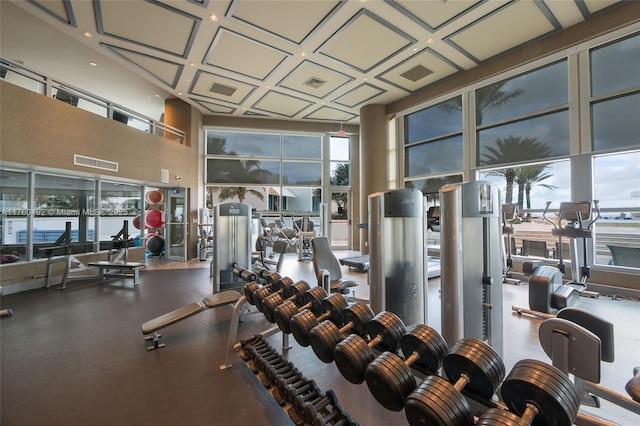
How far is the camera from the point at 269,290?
2219mm

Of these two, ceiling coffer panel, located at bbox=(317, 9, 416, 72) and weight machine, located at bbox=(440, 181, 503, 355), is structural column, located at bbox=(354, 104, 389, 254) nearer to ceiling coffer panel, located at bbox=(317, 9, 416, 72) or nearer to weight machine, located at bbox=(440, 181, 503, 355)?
ceiling coffer panel, located at bbox=(317, 9, 416, 72)

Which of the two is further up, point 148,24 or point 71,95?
point 148,24

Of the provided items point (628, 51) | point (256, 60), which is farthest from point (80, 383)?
point (628, 51)

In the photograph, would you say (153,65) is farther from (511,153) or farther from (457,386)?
(511,153)

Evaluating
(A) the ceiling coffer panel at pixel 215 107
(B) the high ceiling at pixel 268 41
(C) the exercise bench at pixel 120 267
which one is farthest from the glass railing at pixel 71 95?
(C) the exercise bench at pixel 120 267

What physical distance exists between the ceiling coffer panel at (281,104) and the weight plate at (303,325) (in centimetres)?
699

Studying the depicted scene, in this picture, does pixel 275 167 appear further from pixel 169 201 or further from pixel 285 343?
pixel 285 343

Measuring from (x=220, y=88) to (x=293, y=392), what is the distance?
24.2 ft

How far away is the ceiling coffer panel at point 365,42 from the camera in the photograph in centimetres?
479

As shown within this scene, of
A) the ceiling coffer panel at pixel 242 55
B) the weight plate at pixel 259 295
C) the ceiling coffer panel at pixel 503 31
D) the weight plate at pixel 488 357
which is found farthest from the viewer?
the ceiling coffer panel at pixel 242 55

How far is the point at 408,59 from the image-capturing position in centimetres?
595

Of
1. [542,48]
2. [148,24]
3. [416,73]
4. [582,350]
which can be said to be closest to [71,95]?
[148,24]

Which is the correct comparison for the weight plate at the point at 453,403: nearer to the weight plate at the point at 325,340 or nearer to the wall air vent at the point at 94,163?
the weight plate at the point at 325,340

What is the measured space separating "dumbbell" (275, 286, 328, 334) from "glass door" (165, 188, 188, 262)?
23.4ft
